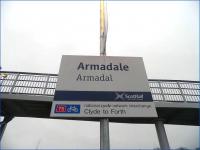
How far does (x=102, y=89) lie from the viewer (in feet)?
37.0

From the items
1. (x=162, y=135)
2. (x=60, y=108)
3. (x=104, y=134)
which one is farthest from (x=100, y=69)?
(x=162, y=135)

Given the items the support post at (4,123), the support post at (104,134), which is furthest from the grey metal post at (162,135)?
the support post at (4,123)

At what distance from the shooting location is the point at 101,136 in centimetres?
1055

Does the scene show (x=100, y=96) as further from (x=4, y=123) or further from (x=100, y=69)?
(x=4, y=123)

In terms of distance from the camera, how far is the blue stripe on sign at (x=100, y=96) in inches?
425

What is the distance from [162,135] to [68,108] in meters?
5.72

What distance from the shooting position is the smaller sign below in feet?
33.5

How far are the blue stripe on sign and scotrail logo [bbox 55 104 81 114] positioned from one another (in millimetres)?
404

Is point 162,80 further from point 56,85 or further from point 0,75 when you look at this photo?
point 0,75

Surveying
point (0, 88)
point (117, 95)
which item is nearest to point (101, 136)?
point (117, 95)

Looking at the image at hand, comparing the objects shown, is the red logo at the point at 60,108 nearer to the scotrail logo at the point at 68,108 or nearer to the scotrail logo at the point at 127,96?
the scotrail logo at the point at 68,108

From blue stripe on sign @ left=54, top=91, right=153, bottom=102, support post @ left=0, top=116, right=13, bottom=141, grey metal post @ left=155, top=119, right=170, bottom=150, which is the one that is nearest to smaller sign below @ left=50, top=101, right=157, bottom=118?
blue stripe on sign @ left=54, top=91, right=153, bottom=102

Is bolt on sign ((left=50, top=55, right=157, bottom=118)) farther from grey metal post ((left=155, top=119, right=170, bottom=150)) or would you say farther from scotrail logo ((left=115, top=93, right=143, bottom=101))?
grey metal post ((left=155, top=119, right=170, bottom=150))

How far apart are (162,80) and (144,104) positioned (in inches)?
117
